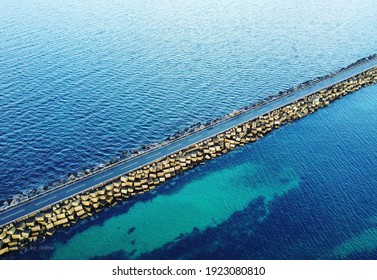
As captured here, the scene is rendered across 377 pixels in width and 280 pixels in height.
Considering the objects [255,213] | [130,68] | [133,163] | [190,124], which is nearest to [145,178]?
[133,163]

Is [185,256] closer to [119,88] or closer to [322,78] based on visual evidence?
[119,88]

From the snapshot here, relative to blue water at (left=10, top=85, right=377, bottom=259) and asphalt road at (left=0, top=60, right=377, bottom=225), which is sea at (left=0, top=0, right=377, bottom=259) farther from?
asphalt road at (left=0, top=60, right=377, bottom=225)

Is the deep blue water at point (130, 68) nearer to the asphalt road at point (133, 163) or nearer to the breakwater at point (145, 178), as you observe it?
the asphalt road at point (133, 163)

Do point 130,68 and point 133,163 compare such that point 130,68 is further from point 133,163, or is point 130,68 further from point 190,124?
point 133,163

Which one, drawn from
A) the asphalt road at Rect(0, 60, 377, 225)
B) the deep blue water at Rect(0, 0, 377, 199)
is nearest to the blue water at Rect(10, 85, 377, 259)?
the asphalt road at Rect(0, 60, 377, 225)

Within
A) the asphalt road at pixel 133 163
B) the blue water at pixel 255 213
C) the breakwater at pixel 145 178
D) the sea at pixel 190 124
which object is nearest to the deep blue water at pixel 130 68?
the sea at pixel 190 124
